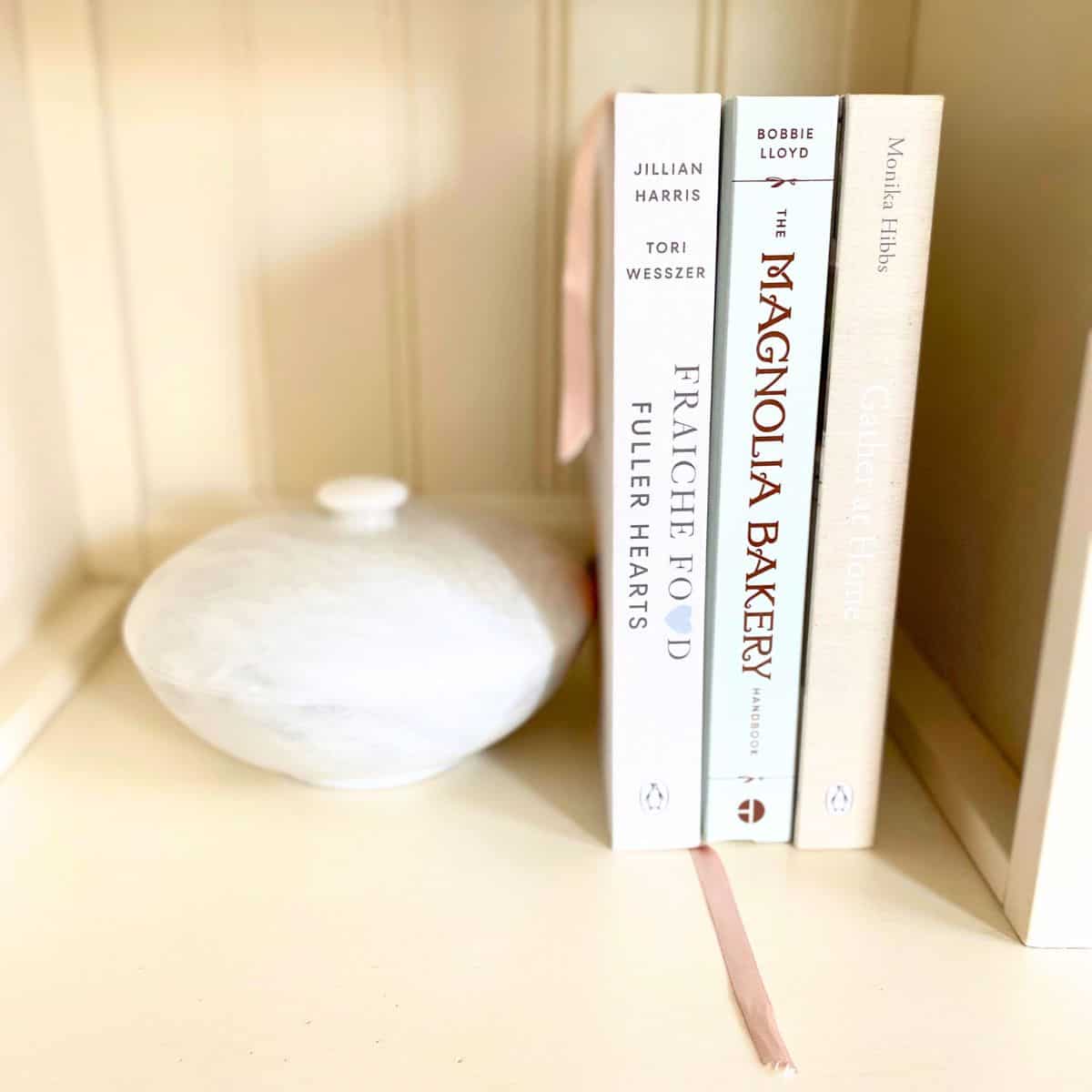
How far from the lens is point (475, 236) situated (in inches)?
29.7

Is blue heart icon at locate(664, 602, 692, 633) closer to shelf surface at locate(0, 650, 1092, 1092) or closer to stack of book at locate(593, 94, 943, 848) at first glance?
stack of book at locate(593, 94, 943, 848)

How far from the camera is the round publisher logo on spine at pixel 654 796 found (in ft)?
1.80

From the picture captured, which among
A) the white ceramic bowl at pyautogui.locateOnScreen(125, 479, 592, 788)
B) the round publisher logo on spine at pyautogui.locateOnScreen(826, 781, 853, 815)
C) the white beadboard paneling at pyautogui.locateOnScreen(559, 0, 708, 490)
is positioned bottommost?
the round publisher logo on spine at pyautogui.locateOnScreen(826, 781, 853, 815)

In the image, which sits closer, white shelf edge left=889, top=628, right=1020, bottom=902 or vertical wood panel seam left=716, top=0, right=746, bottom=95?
white shelf edge left=889, top=628, right=1020, bottom=902

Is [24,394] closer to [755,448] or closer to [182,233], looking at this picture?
[182,233]

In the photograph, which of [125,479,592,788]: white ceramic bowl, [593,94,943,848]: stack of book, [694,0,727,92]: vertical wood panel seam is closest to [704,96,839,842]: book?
[593,94,943,848]: stack of book

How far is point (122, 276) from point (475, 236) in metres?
0.25

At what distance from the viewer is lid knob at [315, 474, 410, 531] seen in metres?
0.62

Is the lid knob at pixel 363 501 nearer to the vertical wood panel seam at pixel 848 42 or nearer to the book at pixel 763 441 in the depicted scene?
the book at pixel 763 441

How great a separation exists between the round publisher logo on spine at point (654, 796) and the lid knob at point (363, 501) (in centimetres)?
21

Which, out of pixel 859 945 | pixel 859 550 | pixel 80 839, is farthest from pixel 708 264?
pixel 80 839

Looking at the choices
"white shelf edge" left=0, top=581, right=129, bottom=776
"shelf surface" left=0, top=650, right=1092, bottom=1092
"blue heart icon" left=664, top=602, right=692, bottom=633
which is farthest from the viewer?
"white shelf edge" left=0, top=581, right=129, bottom=776

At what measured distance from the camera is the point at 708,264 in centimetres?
48

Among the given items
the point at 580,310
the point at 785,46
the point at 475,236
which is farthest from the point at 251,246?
the point at 785,46
